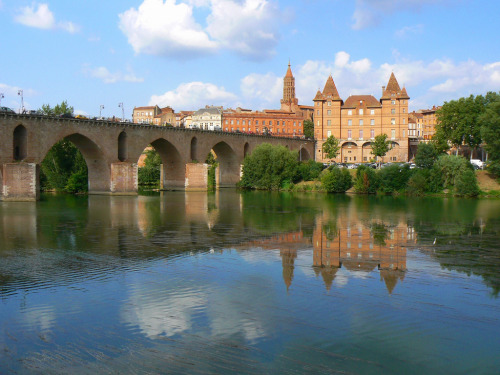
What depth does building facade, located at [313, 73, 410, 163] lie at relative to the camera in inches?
3634

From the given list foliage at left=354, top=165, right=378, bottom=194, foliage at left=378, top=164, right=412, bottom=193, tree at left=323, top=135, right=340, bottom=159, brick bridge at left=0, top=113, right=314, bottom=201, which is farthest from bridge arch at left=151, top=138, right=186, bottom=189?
tree at left=323, top=135, right=340, bottom=159

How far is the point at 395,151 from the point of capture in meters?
93.1

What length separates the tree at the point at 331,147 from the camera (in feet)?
291

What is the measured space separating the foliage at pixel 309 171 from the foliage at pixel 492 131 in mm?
19485

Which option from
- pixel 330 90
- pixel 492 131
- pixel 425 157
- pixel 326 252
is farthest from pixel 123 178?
pixel 330 90

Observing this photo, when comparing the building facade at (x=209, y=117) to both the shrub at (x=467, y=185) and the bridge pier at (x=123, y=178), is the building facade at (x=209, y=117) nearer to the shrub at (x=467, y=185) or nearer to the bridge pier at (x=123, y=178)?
the bridge pier at (x=123, y=178)

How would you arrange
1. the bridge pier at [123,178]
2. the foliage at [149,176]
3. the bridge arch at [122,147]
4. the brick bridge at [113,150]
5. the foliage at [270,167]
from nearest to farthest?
1. the brick bridge at [113,150]
2. the bridge pier at [123,178]
3. the bridge arch at [122,147]
4. the foliage at [270,167]
5. the foliage at [149,176]

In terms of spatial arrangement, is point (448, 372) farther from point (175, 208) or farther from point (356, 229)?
point (175, 208)

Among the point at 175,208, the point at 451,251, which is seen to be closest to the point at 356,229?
the point at 451,251

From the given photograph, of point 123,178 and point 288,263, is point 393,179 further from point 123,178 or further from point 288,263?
point 288,263

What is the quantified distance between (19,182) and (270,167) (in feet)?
106

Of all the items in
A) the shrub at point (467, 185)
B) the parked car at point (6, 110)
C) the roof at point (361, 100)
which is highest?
the roof at point (361, 100)

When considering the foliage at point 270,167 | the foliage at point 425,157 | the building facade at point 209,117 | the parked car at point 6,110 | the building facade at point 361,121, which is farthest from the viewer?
the building facade at point 209,117

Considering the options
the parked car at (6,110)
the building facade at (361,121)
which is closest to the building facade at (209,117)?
the building facade at (361,121)
